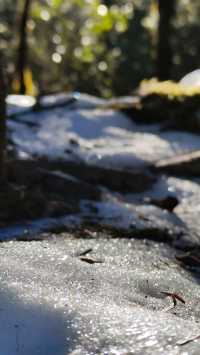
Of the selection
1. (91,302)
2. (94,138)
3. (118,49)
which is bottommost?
(118,49)

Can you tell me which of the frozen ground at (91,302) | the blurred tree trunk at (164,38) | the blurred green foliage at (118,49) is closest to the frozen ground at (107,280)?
the frozen ground at (91,302)

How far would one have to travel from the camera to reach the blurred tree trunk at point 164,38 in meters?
12.8

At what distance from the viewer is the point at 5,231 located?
3.46 meters

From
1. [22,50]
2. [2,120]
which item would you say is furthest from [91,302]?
[22,50]

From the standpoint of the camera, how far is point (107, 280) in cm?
262

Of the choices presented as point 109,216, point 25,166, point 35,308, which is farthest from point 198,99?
point 35,308

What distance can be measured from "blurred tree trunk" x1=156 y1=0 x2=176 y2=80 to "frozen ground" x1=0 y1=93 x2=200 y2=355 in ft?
25.9

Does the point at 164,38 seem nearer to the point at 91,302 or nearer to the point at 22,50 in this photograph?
the point at 22,50

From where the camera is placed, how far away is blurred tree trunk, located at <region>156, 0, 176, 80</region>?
12.8 m

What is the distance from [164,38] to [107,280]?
10.9m

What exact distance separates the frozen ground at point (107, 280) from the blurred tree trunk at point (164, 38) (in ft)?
25.9

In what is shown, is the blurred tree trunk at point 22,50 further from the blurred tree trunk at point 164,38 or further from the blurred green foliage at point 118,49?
the blurred green foliage at point 118,49

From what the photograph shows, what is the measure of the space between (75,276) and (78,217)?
1.29m

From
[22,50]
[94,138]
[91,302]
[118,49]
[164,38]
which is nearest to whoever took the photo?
[91,302]
